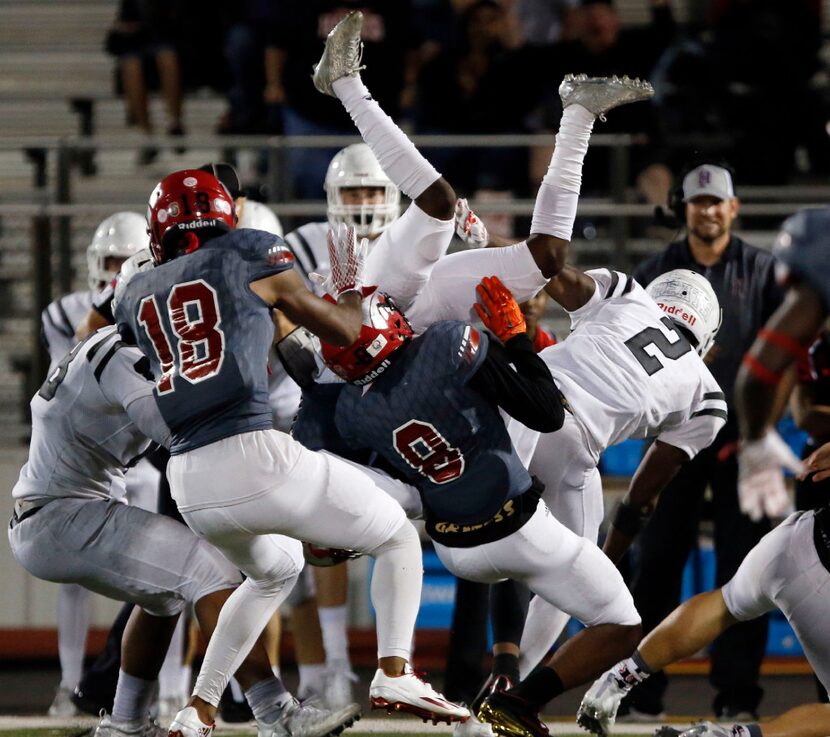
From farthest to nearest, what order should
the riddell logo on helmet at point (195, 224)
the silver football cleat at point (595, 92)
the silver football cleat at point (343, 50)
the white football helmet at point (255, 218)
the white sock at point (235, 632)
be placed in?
the white football helmet at point (255, 218) → the silver football cleat at point (595, 92) → the silver football cleat at point (343, 50) → the white sock at point (235, 632) → the riddell logo on helmet at point (195, 224)

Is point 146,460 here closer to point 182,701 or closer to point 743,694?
point 182,701

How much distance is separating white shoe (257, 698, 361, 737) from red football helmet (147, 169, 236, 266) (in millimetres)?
1317

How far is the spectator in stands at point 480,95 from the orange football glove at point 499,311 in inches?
A: 147

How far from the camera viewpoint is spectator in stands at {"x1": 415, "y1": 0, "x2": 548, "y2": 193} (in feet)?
26.8

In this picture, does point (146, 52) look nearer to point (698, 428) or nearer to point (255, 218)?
point (255, 218)

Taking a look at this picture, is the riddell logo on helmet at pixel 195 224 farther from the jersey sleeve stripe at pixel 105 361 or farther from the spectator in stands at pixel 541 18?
the spectator in stands at pixel 541 18

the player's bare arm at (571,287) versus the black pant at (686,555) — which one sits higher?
the player's bare arm at (571,287)

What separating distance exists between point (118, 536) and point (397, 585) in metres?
0.84

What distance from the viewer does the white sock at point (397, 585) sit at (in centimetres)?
432

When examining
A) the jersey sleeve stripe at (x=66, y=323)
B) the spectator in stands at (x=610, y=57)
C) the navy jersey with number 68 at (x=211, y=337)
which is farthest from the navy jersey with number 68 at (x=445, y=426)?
the spectator in stands at (x=610, y=57)

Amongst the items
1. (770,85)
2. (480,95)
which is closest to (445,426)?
(480,95)

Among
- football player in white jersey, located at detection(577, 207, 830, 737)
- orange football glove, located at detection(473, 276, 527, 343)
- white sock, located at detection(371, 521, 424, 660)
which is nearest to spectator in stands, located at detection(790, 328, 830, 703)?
football player in white jersey, located at detection(577, 207, 830, 737)

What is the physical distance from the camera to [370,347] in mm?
4293

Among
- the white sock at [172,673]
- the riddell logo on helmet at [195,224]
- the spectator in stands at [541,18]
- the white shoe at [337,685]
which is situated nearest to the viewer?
the riddell logo on helmet at [195,224]
